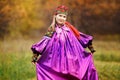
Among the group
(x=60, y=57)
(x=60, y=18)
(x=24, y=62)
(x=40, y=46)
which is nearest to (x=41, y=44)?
(x=40, y=46)

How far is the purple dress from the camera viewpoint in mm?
7641

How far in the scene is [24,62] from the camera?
396 inches

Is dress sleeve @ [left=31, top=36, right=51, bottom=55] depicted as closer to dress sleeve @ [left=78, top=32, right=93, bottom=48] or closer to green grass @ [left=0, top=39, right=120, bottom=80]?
dress sleeve @ [left=78, top=32, right=93, bottom=48]

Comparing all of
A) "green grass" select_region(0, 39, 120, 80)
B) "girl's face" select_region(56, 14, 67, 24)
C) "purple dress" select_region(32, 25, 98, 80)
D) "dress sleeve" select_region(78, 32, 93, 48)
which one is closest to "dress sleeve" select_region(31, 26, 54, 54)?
"purple dress" select_region(32, 25, 98, 80)

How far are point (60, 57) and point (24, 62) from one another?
2.55m

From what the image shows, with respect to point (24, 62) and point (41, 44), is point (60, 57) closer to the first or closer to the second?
point (41, 44)

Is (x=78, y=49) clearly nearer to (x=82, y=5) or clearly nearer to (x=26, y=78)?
(x=26, y=78)

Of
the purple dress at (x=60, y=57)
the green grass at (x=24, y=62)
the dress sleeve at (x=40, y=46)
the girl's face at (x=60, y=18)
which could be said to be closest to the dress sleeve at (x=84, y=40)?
the purple dress at (x=60, y=57)

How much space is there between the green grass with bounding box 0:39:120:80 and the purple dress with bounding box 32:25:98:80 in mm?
1837

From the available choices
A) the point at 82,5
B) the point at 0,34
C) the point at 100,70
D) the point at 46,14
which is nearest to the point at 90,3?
the point at 82,5

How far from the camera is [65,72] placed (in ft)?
25.0

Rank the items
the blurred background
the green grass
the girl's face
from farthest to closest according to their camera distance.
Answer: the blurred background
the green grass
the girl's face

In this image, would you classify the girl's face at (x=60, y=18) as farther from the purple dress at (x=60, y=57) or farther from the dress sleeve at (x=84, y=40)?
the dress sleeve at (x=84, y=40)

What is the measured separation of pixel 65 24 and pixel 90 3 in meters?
5.95
